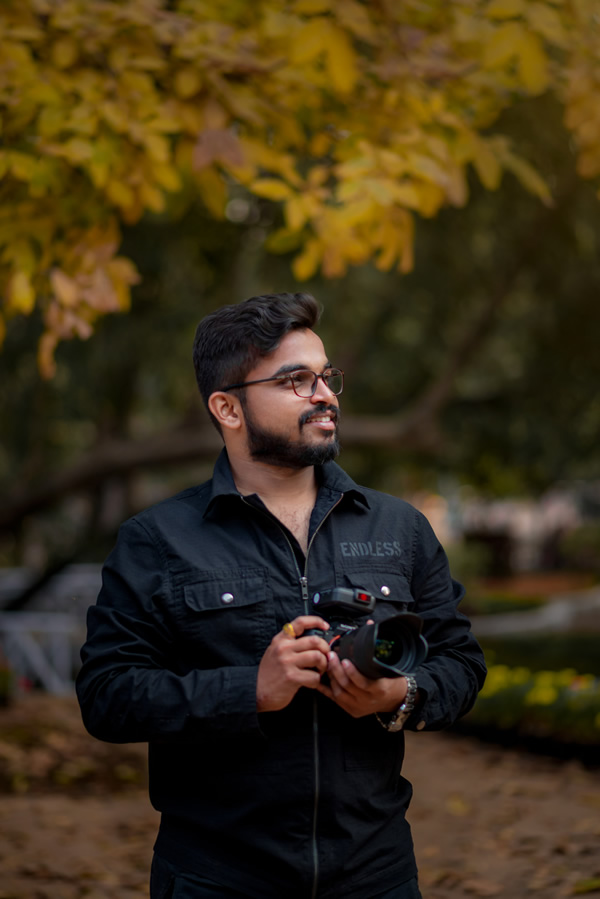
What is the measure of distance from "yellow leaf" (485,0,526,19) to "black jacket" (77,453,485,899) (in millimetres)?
2231

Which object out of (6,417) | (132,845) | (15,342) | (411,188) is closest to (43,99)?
(411,188)

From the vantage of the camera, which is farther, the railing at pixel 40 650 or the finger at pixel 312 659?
the railing at pixel 40 650

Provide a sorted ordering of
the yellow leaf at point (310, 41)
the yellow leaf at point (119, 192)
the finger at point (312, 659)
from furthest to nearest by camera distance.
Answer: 1. the yellow leaf at point (119, 192)
2. the yellow leaf at point (310, 41)
3. the finger at point (312, 659)

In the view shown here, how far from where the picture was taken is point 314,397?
2.21 m

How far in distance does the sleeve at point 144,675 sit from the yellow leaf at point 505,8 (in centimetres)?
251

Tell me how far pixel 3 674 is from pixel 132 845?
4.76 meters

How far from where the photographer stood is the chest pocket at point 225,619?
2086mm

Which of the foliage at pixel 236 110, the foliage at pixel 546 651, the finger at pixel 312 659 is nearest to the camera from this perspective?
the finger at pixel 312 659

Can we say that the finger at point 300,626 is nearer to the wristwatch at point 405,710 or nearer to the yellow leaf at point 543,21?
the wristwatch at point 405,710

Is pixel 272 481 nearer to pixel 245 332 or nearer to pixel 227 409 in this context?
pixel 227 409

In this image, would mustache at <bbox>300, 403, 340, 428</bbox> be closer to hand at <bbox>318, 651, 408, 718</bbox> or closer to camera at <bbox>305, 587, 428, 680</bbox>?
camera at <bbox>305, 587, 428, 680</bbox>

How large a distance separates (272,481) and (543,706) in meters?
6.33

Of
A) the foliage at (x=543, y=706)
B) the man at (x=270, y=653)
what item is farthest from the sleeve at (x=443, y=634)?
the foliage at (x=543, y=706)

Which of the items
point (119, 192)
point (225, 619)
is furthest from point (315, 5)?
point (225, 619)
